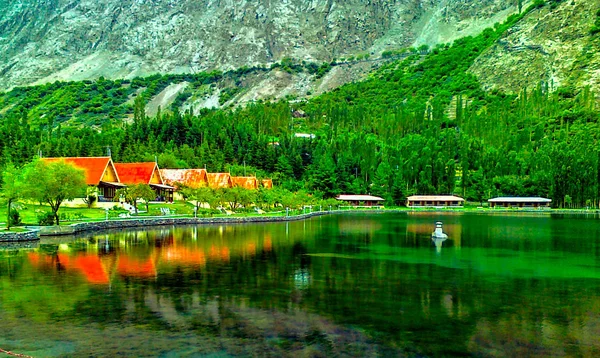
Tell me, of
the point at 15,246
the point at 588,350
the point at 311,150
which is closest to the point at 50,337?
the point at 588,350

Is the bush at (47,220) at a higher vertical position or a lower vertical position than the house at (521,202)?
higher

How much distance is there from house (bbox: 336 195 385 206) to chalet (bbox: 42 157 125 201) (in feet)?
207

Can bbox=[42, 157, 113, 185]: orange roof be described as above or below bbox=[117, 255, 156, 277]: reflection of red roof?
above

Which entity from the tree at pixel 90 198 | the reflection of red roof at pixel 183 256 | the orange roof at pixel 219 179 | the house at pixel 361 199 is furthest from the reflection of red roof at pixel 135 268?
the house at pixel 361 199

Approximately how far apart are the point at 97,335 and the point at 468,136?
523 feet

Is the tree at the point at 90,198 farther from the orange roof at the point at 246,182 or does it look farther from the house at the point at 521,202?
the house at the point at 521,202

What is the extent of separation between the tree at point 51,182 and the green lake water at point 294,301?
8.60 metres

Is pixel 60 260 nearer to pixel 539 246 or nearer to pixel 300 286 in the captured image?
pixel 300 286

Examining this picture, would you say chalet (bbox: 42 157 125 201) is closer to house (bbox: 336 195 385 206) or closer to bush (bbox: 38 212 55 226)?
bush (bbox: 38 212 55 226)

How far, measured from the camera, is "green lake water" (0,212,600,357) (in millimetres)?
14500

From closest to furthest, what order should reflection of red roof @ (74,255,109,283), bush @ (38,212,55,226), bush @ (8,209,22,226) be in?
1. reflection of red roof @ (74,255,109,283)
2. bush @ (8,209,22,226)
3. bush @ (38,212,55,226)

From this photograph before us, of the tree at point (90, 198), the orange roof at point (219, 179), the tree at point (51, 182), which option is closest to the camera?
the tree at point (51, 182)

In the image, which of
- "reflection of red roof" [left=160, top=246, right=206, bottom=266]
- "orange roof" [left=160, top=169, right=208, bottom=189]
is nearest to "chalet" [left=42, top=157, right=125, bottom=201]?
"orange roof" [left=160, top=169, right=208, bottom=189]

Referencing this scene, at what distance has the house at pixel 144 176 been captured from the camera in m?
72.6
